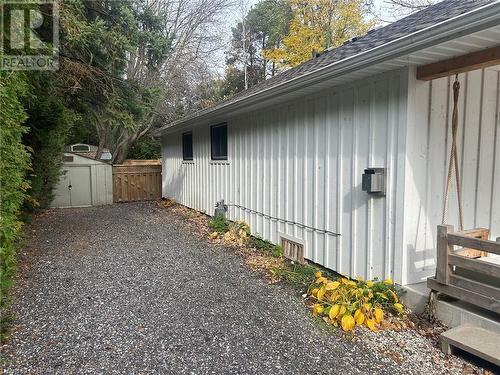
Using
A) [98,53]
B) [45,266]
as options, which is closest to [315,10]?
[98,53]

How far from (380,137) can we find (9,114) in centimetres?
377

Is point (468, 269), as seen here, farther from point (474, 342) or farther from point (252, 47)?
point (252, 47)

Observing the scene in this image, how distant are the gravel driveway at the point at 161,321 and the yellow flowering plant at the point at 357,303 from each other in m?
0.20

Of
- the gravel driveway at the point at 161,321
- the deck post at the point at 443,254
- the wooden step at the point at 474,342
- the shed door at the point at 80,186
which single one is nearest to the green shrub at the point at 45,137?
the shed door at the point at 80,186

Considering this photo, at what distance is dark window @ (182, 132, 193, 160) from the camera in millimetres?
10508

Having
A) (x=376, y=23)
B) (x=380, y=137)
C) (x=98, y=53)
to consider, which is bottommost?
(x=380, y=137)

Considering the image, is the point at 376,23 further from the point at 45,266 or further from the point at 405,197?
the point at 45,266

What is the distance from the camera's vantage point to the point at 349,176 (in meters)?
4.16

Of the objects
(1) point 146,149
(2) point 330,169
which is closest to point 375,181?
(2) point 330,169

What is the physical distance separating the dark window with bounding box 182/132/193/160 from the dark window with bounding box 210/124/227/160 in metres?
1.92

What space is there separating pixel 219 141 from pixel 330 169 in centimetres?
438

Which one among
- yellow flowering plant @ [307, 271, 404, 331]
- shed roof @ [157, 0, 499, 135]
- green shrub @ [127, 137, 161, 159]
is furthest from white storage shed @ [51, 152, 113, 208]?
yellow flowering plant @ [307, 271, 404, 331]

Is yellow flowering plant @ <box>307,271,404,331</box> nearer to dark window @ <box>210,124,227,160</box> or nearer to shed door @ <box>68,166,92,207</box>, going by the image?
dark window @ <box>210,124,227,160</box>

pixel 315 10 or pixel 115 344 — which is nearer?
pixel 115 344
